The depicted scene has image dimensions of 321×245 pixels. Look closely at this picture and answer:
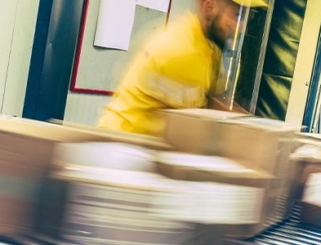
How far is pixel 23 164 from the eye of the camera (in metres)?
1.89

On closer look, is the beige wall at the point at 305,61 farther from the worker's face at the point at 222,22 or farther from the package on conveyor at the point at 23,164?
the package on conveyor at the point at 23,164

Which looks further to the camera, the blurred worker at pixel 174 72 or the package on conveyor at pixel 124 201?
the blurred worker at pixel 174 72

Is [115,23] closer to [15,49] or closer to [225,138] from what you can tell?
[15,49]

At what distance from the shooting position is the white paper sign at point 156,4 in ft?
17.0

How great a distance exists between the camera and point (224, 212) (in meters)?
1.93

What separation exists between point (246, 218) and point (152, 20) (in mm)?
3465

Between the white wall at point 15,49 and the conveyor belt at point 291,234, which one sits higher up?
the white wall at point 15,49

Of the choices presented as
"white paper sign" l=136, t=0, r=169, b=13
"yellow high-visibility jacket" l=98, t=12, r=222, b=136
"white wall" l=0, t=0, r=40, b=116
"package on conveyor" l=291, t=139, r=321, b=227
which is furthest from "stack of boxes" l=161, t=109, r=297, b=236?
"white paper sign" l=136, t=0, r=169, b=13

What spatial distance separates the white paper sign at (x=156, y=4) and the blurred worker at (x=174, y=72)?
2244mm

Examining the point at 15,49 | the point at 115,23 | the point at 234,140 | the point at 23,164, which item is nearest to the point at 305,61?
the point at 115,23

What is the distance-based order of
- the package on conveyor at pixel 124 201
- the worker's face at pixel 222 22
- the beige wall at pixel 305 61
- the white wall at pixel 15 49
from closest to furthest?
the package on conveyor at pixel 124 201 < the worker's face at pixel 222 22 < the white wall at pixel 15 49 < the beige wall at pixel 305 61

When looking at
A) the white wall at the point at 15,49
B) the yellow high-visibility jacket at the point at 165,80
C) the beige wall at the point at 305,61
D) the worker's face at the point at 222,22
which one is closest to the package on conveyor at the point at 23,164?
the yellow high-visibility jacket at the point at 165,80

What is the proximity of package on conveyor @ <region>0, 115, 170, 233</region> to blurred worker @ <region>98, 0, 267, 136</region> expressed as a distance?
18.2 inches

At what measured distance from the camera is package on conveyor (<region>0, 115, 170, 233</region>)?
1.87 meters
